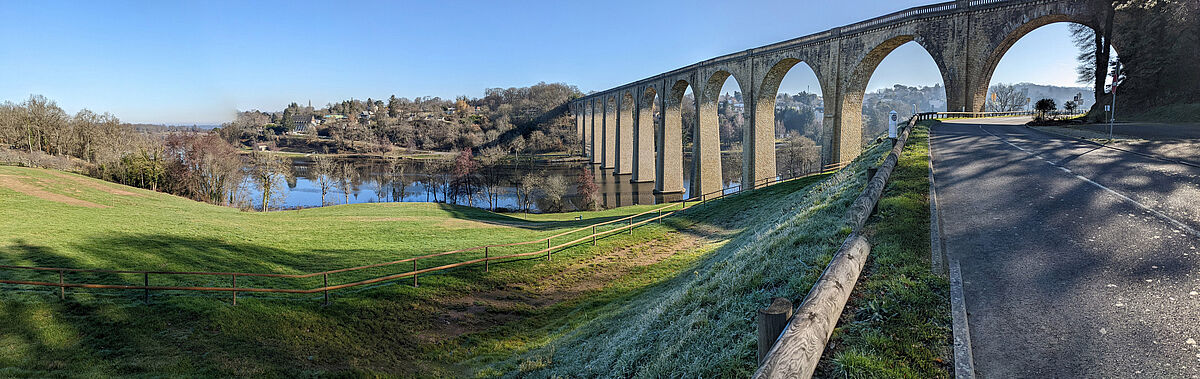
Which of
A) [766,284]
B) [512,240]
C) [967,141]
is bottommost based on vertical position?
[512,240]

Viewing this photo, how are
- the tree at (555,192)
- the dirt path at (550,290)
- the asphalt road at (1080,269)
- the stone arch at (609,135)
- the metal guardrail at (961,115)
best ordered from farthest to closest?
the stone arch at (609,135) < the tree at (555,192) < the metal guardrail at (961,115) < the dirt path at (550,290) < the asphalt road at (1080,269)

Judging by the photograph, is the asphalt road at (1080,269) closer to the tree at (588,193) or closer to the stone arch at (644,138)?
the tree at (588,193)

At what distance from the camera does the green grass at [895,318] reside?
3.28 meters

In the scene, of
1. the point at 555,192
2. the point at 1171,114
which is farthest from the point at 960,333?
the point at 555,192

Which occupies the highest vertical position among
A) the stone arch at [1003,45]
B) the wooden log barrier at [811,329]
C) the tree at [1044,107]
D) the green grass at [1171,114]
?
the stone arch at [1003,45]

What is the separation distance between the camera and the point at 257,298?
494 inches

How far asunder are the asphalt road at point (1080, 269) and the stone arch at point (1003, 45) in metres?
13.5

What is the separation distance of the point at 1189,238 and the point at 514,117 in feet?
394

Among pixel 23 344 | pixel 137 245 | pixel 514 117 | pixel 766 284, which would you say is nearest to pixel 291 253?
pixel 137 245

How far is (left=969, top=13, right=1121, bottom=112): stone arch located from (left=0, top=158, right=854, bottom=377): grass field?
26.4ft

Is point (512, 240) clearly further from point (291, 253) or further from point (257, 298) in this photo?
point (257, 298)

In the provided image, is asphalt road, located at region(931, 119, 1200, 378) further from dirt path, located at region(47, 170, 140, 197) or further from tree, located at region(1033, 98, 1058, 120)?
dirt path, located at region(47, 170, 140, 197)

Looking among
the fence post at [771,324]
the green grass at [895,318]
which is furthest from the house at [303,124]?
the fence post at [771,324]

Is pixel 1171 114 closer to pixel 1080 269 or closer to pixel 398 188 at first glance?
pixel 1080 269
